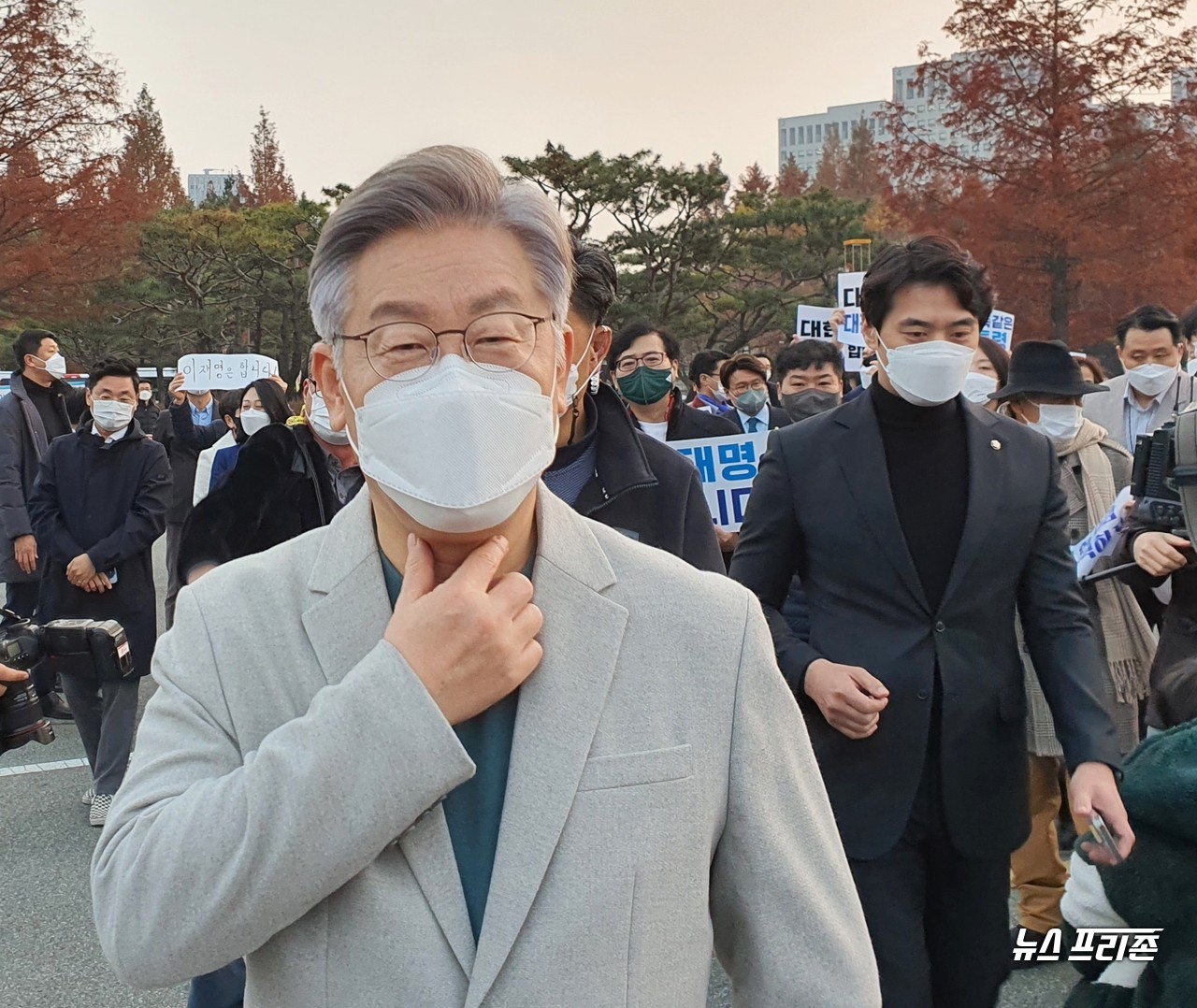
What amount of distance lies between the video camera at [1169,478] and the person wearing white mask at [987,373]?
182 cm

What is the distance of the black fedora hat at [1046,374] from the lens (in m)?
4.16

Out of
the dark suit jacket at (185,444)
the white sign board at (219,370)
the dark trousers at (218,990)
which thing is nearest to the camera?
the dark trousers at (218,990)

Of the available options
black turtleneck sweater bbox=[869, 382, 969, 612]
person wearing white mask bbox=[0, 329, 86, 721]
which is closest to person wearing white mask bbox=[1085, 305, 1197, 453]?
black turtleneck sweater bbox=[869, 382, 969, 612]

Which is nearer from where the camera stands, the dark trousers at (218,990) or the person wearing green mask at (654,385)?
the dark trousers at (218,990)

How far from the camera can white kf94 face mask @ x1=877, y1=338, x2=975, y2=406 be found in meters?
2.56

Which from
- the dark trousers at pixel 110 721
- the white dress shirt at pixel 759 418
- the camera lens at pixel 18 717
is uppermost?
the camera lens at pixel 18 717

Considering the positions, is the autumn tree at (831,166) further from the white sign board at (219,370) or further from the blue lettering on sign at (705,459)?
the blue lettering on sign at (705,459)

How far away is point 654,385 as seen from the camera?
516 centimetres

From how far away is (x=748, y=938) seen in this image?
1.19 metres

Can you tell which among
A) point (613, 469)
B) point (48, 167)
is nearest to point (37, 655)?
point (613, 469)

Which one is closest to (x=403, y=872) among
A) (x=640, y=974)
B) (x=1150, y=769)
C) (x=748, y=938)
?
(x=640, y=974)

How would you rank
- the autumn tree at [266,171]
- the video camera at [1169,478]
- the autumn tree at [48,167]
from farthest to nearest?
the autumn tree at [266,171] < the autumn tree at [48,167] < the video camera at [1169,478]

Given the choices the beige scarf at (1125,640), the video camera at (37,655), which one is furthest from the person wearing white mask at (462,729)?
the beige scarf at (1125,640)

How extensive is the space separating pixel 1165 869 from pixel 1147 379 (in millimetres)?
4193
